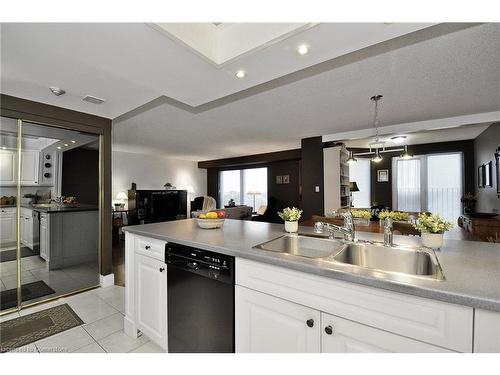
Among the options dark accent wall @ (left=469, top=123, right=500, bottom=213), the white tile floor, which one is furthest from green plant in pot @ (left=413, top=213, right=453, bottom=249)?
dark accent wall @ (left=469, top=123, right=500, bottom=213)

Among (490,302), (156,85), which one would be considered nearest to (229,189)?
(156,85)

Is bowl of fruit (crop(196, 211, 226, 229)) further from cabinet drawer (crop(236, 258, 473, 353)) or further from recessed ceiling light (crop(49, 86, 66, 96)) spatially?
recessed ceiling light (crop(49, 86, 66, 96))

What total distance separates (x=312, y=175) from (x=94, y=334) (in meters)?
4.36

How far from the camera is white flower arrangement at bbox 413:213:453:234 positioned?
1239mm

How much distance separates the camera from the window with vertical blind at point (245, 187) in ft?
26.8

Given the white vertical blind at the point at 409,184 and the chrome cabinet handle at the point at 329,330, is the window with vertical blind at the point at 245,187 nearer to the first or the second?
the white vertical blind at the point at 409,184

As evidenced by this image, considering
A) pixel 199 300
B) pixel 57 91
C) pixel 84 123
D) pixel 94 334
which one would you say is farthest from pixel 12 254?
pixel 199 300

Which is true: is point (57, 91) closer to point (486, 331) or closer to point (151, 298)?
point (151, 298)

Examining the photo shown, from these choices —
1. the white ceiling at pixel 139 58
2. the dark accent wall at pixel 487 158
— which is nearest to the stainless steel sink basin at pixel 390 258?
the white ceiling at pixel 139 58

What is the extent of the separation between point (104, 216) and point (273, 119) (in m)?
2.84

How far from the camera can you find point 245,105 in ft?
9.87

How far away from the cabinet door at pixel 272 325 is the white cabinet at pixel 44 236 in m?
2.69

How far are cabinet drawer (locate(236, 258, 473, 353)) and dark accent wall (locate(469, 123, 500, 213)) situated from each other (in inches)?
164
